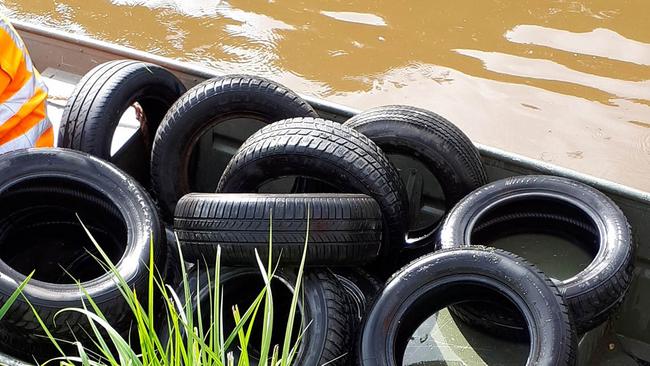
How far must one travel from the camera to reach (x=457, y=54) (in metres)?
7.37

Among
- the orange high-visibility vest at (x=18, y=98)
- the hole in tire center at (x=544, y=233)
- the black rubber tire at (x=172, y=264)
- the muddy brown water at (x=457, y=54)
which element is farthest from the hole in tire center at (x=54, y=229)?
the muddy brown water at (x=457, y=54)

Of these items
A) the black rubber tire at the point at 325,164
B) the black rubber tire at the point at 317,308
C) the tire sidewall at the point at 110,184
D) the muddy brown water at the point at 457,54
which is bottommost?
the muddy brown water at the point at 457,54

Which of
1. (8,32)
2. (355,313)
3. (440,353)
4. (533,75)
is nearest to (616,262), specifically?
(440,353)

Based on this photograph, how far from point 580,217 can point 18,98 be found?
2885mm

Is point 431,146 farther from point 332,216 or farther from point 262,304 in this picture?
point 262,304

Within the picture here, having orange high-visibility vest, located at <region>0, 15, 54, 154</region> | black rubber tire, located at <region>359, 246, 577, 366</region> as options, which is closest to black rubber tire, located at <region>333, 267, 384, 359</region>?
black rubber tire, located at <region>359, 246, 577, 366</region>

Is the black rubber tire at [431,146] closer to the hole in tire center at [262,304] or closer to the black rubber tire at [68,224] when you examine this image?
the hole in tire center at [262,304]

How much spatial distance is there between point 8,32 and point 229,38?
391 centimetres

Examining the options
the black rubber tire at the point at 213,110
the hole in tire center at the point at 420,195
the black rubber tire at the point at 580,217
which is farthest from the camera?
the hole in tire center at the point at 420,195

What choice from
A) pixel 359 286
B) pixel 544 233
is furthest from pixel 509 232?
pixel 359 286

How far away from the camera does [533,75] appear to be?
7035mm

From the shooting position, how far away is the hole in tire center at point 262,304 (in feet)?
12.2

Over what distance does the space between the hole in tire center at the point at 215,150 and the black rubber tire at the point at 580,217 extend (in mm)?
1439

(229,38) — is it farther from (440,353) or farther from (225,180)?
(440,353)
